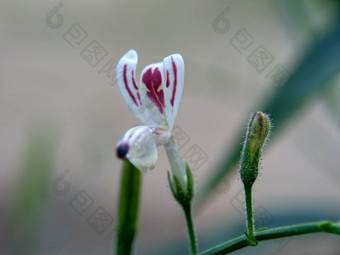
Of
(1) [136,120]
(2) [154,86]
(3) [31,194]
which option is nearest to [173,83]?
(2) [154,86]

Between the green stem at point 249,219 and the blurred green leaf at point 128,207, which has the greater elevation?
the blurred green leaf at point 128,207

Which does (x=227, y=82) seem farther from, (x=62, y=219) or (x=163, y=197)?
(x=163, y=197)

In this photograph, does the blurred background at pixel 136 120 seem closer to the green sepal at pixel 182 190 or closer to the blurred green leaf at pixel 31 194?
the blurred green leaf at pixel 31 194

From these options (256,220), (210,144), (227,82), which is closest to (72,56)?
(210,144)

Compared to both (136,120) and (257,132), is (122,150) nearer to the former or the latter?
(257,132)

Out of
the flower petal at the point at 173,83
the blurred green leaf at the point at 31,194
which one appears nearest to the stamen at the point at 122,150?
the flower petal at the point at 173,83

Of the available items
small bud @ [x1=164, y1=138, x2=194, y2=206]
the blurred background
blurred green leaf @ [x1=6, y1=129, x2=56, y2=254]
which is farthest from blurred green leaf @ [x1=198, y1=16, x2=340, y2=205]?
blurred green leaf @ [x1=6, y1=129, x2=56, y2=254]

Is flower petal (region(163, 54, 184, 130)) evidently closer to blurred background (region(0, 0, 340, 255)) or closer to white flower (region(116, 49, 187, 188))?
white flower (region(116, 49, 187, 188))
